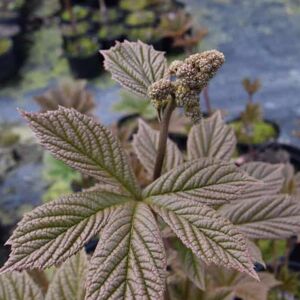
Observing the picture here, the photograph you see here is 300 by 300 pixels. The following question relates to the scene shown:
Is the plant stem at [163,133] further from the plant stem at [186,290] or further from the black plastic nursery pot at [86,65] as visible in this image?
the black plastic nursery pot at [86,65]

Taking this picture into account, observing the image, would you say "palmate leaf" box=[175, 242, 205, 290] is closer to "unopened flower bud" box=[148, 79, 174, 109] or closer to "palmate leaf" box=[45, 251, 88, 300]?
"palmate leaf" box=[45, 251, 88, 300]

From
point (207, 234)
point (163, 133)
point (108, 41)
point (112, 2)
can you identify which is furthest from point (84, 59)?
point (207, 234)

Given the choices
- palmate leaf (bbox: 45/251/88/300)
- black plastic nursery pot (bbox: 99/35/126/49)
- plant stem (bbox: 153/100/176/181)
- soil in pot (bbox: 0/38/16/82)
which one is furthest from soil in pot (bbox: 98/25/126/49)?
plant stem (bbox: 153/100/176/181)

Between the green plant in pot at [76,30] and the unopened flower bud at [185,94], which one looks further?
the green plant in pot at [76,30]

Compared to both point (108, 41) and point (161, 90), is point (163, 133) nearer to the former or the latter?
point (161, 90)

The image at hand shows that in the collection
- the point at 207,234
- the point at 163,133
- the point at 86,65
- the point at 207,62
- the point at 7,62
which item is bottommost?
the point at 86,65

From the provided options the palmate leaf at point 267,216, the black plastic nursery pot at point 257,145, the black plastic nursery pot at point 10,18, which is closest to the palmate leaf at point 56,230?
the palmate leaf at point 267,216
